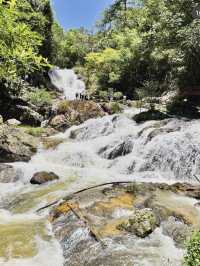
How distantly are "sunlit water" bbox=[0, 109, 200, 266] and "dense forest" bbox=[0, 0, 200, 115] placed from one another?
4.18 meters

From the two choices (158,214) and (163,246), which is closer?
(163,246)

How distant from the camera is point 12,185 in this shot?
54.9 feet

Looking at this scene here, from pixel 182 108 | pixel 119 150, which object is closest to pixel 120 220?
pixel 119 150

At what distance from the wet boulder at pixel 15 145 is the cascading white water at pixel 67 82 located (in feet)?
67.7

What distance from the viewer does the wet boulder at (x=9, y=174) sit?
56.5 ft

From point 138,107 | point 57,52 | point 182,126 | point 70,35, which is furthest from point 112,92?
point 70,35

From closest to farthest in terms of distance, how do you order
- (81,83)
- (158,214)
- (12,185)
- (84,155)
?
(158,214)
(12,185)
(84,155)
(81,83)

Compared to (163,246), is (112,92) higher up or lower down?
higher up

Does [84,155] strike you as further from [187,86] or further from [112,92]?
[112,92]

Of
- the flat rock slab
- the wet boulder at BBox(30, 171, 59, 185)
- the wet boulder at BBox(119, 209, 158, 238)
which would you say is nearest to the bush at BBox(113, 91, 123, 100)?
the wet boulder at BBox(30, 171, 59, 185)

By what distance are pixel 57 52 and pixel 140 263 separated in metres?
47.4

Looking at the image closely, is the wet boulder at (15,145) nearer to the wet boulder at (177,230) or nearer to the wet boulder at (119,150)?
the wet boulder at (119,150)

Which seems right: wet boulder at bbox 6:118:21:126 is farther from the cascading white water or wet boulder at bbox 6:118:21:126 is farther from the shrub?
the cascading white water

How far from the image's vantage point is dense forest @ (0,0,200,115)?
1034 centimetres
